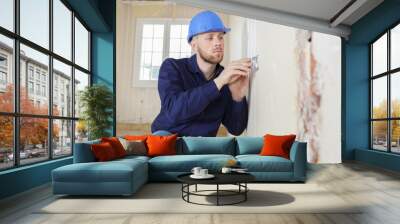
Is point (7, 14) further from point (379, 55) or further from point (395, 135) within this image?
point (379, 55)

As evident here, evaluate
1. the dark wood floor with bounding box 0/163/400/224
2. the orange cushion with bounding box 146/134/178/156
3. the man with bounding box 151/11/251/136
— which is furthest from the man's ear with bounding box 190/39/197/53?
the dark wood floor with bounding box 0/163/400/224

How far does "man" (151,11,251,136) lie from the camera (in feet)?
26.6

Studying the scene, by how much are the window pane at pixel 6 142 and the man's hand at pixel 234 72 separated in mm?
4170

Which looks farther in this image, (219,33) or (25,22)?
(219,33)

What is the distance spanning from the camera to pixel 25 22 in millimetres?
5535

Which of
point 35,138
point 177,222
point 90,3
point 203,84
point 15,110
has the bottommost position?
point 177,222

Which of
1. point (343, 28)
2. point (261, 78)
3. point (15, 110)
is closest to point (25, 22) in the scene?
point (15, 110)

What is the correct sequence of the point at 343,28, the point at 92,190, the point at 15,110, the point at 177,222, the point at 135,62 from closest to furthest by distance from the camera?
the point at 177,222 → the point at 92,190 → the point at 15,110 → the point at 343,28 → the point at 135,62

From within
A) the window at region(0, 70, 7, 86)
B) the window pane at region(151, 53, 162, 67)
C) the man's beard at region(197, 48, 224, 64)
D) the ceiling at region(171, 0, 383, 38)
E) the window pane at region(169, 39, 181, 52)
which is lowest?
the window at region(0, 70, 7, 86)

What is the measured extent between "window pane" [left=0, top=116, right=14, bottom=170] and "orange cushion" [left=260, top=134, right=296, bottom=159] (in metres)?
3.55

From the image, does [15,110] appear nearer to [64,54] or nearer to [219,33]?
[64,54]

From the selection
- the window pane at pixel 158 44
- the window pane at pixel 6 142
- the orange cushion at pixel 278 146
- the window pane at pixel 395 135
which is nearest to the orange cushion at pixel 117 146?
the window pane at pixel 6 142

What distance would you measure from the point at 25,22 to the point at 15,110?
128 cm

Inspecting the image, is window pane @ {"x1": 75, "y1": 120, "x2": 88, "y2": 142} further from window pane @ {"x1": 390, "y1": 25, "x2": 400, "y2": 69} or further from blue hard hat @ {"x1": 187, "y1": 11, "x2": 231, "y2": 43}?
window pane @ {"x1": 390, "y1": 25, "x2": 400, "y2": 69}
